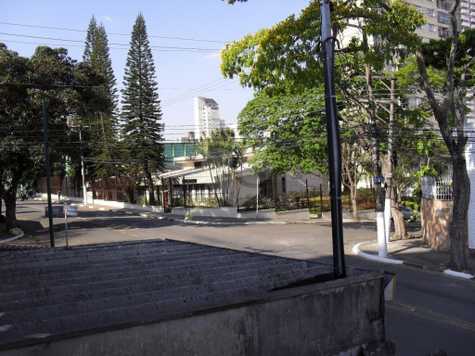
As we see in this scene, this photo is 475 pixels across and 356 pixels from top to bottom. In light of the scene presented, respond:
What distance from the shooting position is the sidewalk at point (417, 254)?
16083mm

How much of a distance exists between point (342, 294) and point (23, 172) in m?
27.6

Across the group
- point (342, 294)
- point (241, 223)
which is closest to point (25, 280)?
point (342, 294)

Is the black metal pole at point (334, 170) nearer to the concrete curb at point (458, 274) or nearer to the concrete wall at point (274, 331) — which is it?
the concrete wall at point (274, 331)

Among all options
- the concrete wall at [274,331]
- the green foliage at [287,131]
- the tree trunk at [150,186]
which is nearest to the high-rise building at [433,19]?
the green foliage at [287,131]

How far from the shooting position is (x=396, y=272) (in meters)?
15.2

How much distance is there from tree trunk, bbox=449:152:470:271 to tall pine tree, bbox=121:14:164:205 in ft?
120

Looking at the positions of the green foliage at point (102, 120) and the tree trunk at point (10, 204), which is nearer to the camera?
the tree trunk at point (10, 204)

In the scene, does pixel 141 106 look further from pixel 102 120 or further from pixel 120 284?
pixel 120 284

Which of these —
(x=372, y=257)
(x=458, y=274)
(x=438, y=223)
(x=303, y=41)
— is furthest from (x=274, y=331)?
(x=438, y=223)

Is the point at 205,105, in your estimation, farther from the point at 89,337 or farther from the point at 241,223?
the point at 89,337

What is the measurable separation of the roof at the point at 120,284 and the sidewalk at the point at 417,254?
10618 mm

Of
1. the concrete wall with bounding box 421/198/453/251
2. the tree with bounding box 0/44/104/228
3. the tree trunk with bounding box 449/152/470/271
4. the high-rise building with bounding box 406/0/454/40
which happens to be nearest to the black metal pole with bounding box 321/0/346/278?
the tree trunk with bounding box 449/152/470/271

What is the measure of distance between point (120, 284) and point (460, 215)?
39.9 ft

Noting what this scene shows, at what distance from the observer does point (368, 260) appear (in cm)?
1780
